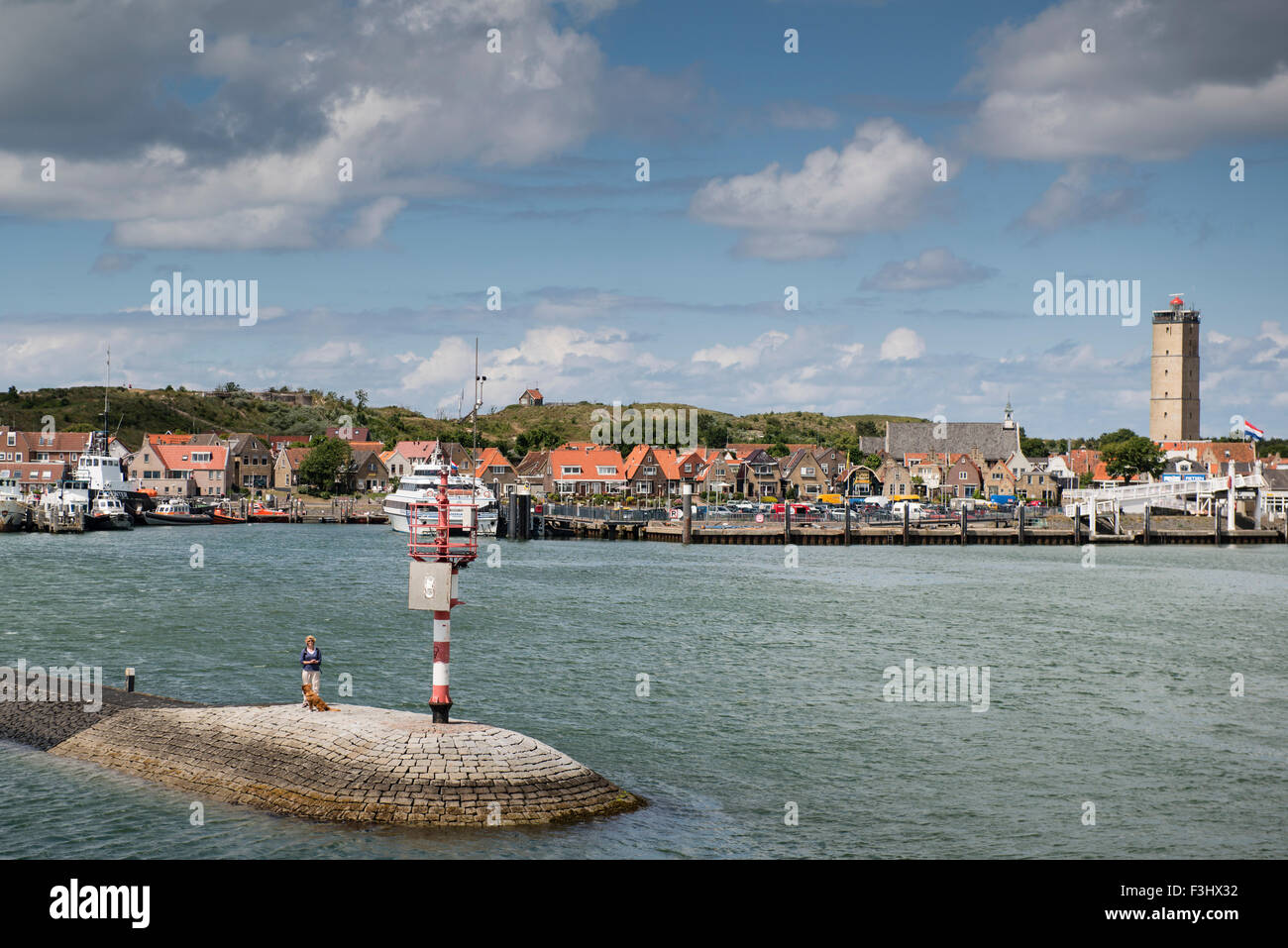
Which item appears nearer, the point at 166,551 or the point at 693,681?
the point at 693,681

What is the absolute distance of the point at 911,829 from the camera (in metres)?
21.0

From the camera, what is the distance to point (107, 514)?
10594 centimetres

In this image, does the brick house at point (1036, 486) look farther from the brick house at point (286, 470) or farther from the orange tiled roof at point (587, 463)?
the brick house at point (286, 470)

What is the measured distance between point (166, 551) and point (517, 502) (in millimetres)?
33433

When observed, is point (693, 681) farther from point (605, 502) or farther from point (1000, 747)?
point (605, 502)

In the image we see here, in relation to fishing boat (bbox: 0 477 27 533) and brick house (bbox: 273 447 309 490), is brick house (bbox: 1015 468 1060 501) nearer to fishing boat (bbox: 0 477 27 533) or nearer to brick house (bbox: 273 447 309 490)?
brick house (bbox: 273 447 309 490)

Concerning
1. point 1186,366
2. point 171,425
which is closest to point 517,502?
point 171,425

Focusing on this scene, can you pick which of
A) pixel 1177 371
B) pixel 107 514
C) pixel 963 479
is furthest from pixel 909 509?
pixel 1177 371

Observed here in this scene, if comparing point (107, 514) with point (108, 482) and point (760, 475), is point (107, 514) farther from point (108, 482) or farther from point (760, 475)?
point (760, 475)

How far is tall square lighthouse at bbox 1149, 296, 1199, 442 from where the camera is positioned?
196 meters

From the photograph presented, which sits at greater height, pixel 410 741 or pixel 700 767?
pixel 410 741

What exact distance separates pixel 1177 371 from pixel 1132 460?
4779 centimetres

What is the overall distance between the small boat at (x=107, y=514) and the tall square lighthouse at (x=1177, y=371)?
167m

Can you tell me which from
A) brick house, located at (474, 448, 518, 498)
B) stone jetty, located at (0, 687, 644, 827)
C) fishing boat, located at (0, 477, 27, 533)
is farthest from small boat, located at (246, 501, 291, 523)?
stone jetty, located at (0, 687, 644, 827)
